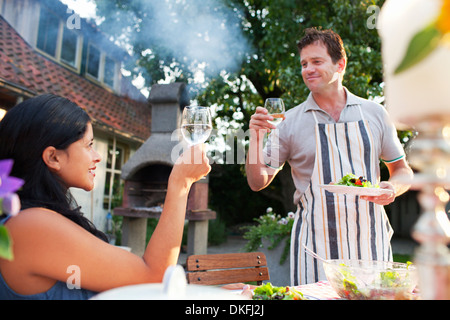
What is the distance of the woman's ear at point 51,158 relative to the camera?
1.19 meters

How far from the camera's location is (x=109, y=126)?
7492 millimetres

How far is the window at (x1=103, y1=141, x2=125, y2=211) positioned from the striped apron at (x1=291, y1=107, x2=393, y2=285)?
7.14 meters

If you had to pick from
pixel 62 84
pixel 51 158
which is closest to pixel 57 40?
pixel 62 84

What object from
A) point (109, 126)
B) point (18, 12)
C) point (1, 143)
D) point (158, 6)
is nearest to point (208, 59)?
point (158, 6)

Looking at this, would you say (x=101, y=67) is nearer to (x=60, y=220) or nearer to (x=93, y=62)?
(x=93, y=62)

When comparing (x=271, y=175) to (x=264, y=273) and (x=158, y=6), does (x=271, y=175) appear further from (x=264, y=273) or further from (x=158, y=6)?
(x=158, y=6)

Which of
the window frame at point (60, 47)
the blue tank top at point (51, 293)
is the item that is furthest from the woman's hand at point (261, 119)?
the window frame at point (60, 47)

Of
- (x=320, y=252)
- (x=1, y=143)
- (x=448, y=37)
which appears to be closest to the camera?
(x=448, y=37)

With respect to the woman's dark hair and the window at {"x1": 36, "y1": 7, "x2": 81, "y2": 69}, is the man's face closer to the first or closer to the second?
the woman's dark hair

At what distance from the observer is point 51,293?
103 centimetres

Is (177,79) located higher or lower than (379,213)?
higher

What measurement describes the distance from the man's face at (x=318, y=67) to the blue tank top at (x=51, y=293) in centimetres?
171

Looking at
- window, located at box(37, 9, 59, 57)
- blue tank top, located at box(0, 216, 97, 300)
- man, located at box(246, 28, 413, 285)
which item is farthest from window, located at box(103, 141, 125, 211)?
blue tank top, located at box(0, 216, 97, 300)
